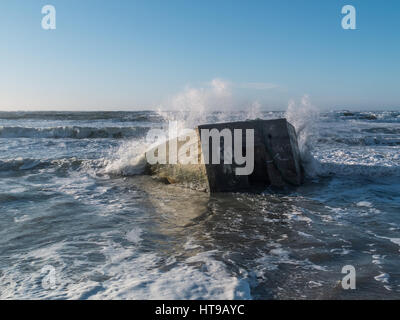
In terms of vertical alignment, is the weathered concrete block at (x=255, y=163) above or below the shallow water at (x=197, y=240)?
above

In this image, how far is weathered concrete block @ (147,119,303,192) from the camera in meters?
5.17

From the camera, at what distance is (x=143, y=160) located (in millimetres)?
7090

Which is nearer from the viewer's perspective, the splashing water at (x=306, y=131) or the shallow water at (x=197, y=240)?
the shallow water at (x=197, y=240)

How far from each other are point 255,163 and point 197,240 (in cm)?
256

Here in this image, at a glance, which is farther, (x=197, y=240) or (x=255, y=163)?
(x=255, y=163)

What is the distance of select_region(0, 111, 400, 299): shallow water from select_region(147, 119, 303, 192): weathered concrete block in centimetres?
26

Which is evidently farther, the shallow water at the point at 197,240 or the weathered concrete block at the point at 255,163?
the weathered concrete block at the point at 255,163

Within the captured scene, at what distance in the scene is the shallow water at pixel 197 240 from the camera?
2322 mm

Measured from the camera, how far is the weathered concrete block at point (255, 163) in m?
5.17

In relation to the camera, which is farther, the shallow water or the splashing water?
the splashing water

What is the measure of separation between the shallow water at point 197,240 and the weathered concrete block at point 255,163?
259mm

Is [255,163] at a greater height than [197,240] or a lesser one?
greater

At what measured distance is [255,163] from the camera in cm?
550
